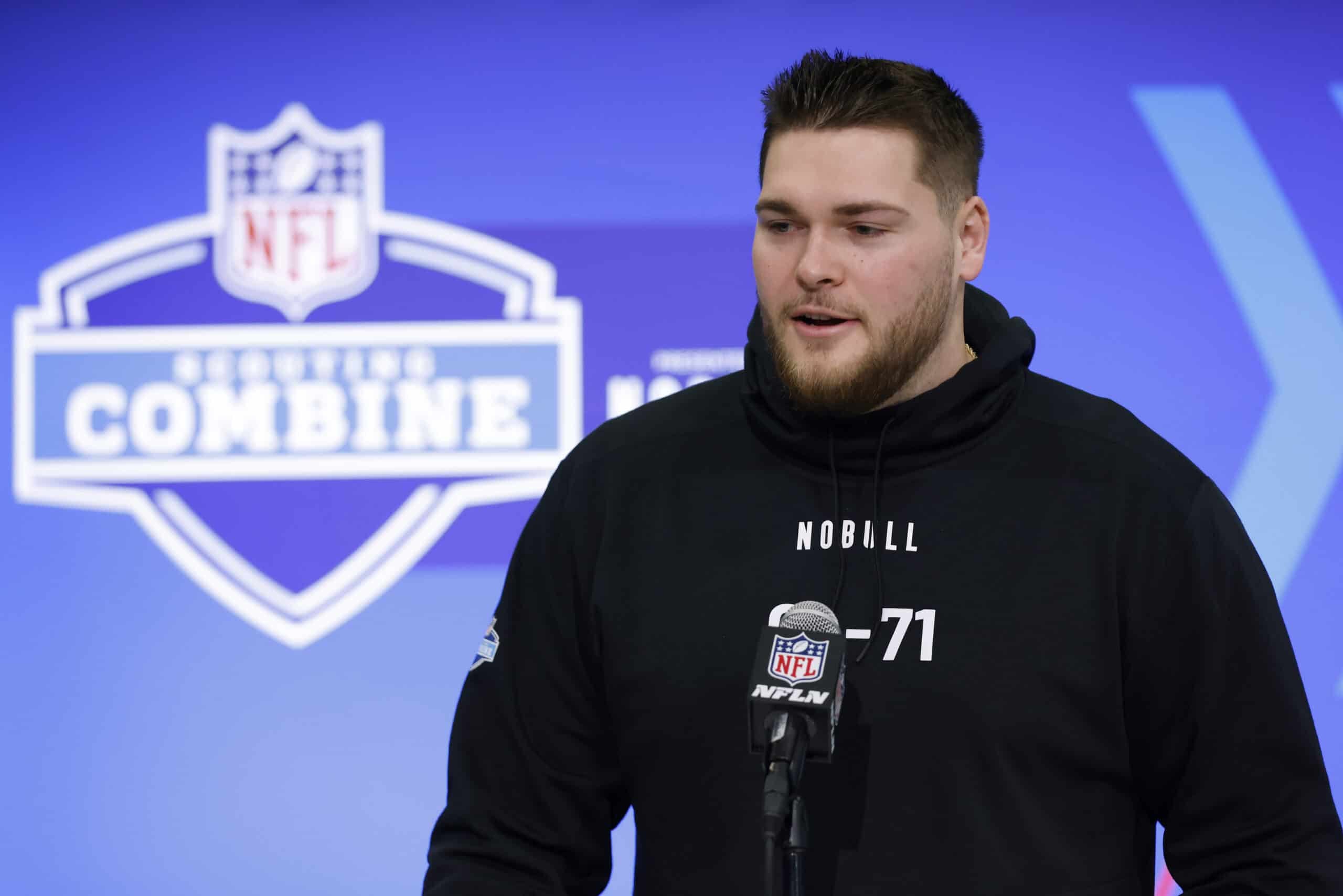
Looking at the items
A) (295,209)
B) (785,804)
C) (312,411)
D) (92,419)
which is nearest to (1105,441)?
(785,804)

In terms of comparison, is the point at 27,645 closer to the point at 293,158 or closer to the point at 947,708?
the point at 293,158

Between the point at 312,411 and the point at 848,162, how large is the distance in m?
1.59

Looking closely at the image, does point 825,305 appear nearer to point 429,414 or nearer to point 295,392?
point 429,414

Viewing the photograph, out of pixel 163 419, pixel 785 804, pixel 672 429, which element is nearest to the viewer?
pixel 785 804

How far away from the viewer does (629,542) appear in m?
1.26

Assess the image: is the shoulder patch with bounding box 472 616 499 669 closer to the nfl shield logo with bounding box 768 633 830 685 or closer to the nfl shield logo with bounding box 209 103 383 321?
the nfl shield logo with bounding box 768 633 830 685

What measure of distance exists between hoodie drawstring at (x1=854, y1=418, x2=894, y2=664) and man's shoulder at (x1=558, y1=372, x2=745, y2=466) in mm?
125

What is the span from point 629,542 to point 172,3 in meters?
1.87

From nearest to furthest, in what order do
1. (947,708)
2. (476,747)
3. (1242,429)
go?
(947,708)
(476,747)
(1242,429)

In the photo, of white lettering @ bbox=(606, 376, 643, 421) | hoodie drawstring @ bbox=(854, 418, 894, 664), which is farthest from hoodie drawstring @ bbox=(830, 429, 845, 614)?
white lettering @ bbox=(606, 376, 643, 421)

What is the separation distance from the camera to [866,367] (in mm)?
1207

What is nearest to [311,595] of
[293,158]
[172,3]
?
[293,158]

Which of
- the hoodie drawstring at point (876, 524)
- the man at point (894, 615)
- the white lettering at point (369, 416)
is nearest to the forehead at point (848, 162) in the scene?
the man at point (894, 615)

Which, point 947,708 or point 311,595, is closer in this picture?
point 947,708
